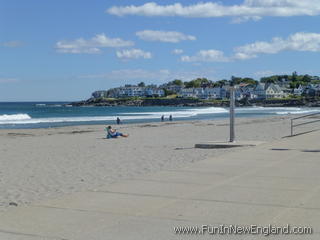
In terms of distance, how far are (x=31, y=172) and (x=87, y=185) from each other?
9.23 ft

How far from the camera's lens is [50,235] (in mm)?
5582

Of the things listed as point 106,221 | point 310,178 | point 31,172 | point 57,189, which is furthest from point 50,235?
point 31,172

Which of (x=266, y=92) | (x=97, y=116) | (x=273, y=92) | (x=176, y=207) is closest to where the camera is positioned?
(x=176, y=207)

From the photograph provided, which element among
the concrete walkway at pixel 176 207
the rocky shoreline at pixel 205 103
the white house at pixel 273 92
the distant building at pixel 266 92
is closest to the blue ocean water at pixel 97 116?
the concrete walkway at pixel 176 207

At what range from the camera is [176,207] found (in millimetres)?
6855

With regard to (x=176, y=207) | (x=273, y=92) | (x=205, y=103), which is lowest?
(x=205, y=103)

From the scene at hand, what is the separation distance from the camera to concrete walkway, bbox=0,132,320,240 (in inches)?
227

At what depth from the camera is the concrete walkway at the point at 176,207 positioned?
576cm

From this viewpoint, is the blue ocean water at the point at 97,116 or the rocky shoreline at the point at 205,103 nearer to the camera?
the blue ocean water at the point at 97,116

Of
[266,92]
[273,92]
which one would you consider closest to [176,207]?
[266,92]

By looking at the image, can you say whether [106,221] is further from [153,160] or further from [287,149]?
[287,149]

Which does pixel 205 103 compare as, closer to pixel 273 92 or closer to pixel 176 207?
pixel 273 92

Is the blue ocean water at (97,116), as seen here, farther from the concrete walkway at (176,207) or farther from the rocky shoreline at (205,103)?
the rocky shoreline at (205,103)

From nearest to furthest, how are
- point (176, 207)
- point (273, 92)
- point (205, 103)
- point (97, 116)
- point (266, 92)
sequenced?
point (176, 207)
point (97, 116)
point (205, 103)
point (266, 92)
point (273, 92)
